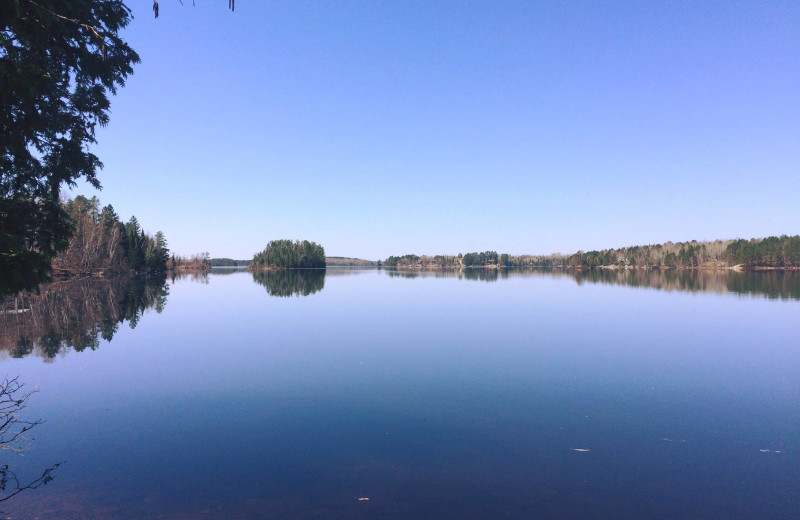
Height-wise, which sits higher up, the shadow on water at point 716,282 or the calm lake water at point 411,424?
the shadow on water at point 716,282

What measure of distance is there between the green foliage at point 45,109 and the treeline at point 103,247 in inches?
3097

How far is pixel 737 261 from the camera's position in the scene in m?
175

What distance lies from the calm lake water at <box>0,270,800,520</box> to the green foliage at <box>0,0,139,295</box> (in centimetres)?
484

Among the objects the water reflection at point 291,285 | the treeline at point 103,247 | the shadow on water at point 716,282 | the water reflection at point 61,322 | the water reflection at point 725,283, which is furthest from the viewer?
the treeline at point 103,247

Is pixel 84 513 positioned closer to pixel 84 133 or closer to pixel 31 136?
pixel 31 136

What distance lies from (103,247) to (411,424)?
4176 inches

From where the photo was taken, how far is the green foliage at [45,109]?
7.05 meters

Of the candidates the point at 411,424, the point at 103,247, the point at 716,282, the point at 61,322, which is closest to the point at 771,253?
the point at 716,282

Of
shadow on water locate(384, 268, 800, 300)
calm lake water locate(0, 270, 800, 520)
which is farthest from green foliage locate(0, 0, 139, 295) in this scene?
shadow on water locate(384, 268, 800, 300)

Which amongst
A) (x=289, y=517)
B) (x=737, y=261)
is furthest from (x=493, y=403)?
(x=737, y=261)

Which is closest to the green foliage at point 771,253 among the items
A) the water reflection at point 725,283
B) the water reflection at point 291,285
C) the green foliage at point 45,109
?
the water reflection at point 725,283

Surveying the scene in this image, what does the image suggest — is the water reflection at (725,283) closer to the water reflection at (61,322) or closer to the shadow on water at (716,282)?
the shadow on water at (716,282)

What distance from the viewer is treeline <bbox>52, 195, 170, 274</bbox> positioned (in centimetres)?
8162

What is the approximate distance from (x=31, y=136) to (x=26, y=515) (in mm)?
7198
